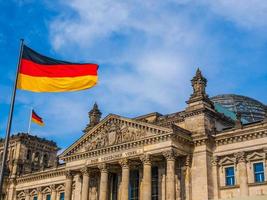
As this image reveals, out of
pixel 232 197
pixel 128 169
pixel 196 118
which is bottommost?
pixel 232 197

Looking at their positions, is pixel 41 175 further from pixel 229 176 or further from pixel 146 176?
pixel 229 176

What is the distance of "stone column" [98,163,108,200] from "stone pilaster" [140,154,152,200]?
17.7 feet

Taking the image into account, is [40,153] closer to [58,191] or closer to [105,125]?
[58,191]

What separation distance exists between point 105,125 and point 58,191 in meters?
17.3

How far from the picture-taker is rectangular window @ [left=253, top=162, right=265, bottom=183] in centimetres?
4178

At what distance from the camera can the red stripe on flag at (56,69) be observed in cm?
2531

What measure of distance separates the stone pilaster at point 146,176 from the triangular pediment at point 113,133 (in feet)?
7.92

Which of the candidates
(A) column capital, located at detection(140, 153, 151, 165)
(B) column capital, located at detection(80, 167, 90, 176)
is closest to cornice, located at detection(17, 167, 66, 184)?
(B) column capital, located at detection(80, 167, 90, 176)

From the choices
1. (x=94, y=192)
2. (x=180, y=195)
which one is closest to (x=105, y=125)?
(x=94, y=192)

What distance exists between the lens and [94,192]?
172 feet

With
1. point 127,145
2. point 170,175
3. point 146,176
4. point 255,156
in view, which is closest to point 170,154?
point 170,175

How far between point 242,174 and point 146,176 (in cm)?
954

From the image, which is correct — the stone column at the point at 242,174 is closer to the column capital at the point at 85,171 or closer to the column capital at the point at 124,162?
the column capital at the point at 124,162

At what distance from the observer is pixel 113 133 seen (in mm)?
49438
